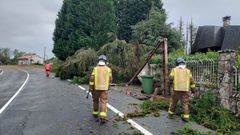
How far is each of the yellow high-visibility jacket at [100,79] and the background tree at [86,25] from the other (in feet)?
97.0

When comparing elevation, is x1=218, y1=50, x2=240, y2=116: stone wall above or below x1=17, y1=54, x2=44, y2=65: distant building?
below

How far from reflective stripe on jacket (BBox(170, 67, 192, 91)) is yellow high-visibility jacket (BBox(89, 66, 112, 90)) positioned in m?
1.90

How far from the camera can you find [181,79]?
883 cm

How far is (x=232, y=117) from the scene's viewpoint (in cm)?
857

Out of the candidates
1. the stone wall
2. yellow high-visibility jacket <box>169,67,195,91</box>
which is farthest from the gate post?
yellow high-visibility jacket <box>169,67,195,91</box>

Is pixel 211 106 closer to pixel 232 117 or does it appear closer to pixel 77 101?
pixel 232 117

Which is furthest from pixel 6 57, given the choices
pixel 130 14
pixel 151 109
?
pixel 151 109

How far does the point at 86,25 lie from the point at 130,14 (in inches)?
497

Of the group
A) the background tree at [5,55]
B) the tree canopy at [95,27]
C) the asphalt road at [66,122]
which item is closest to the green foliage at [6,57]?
the background tree at [5,55]

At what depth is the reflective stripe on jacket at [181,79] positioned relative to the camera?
8.80 meters

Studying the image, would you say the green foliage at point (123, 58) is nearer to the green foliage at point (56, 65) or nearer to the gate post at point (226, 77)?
the green foliage at point (56, 65)

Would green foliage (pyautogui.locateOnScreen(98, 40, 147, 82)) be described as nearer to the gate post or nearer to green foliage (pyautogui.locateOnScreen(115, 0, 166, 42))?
the gate post

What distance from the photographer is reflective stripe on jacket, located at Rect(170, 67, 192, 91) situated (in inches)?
346

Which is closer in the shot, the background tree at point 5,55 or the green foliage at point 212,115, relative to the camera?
the green foliage at point 212,115
